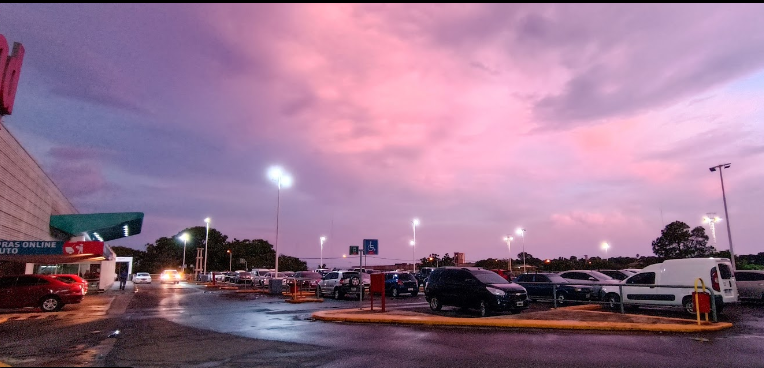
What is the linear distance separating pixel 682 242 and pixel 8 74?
2367 inches

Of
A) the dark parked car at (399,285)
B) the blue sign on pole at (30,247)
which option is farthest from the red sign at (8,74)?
the dark parked car at (399,285)

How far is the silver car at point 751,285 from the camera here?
70.9 feet

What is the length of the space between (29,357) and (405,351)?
290 inches

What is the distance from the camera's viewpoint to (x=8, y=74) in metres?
14.9

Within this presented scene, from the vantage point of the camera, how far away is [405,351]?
995 centimetres

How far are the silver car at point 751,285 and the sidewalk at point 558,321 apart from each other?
11.3 metres

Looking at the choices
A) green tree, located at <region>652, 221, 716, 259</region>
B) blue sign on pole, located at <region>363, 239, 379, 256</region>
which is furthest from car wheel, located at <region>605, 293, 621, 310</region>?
green tree, located at <region>652, 221, 716, 259</region>

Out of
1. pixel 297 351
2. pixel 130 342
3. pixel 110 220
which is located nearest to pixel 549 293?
pixel 297 351

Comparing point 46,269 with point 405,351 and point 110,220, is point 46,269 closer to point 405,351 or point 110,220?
point 110,220

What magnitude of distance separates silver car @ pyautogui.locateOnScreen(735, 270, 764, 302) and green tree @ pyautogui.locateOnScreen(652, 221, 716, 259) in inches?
1312

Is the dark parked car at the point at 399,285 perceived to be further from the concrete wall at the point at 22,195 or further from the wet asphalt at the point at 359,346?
the concrete wall at the point at 22,195

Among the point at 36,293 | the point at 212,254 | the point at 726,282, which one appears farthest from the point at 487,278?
the point at 212,254

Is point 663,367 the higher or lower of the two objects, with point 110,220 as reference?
lower

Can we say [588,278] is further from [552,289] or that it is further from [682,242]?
[682,242]
